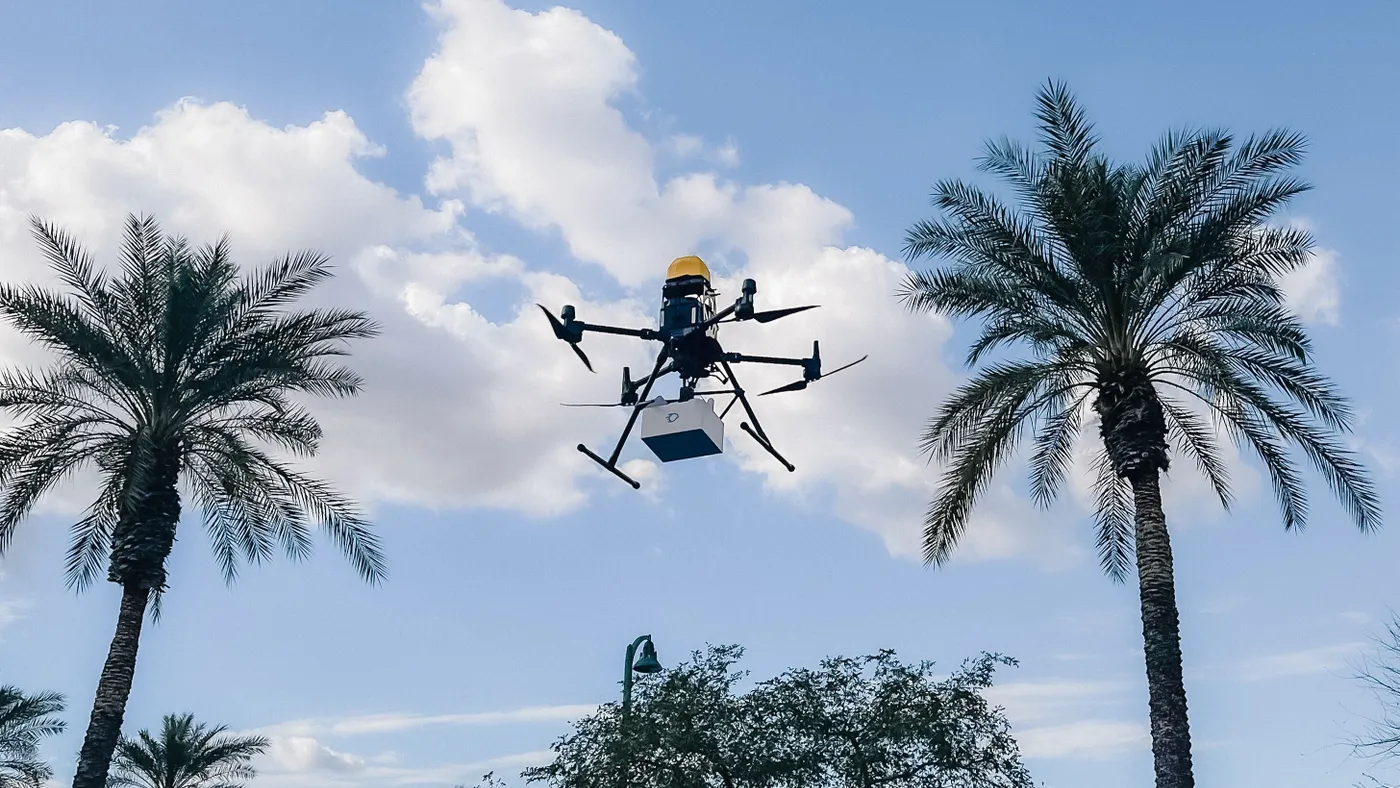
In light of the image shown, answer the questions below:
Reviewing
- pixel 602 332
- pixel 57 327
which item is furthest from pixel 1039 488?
pixel 57 327

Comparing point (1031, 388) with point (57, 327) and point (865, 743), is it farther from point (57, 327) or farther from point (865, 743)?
point (57, 327)

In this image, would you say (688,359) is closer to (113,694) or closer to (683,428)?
(683,428)

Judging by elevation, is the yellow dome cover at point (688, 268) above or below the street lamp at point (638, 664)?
above

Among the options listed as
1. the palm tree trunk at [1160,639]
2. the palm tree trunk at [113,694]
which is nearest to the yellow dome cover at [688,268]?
the palm tree trunk at [1160,639]

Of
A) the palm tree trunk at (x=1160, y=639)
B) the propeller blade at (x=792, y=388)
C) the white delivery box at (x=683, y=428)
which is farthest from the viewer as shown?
the palm tree trunk at (x=1160, y=639)

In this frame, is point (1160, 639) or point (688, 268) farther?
point (1160, 639)

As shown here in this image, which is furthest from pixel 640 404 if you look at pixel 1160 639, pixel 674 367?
pixel 1160 639

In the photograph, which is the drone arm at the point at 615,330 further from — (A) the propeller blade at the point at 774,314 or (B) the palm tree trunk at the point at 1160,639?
(B) the palm tree trunk at the point at 1160,639
